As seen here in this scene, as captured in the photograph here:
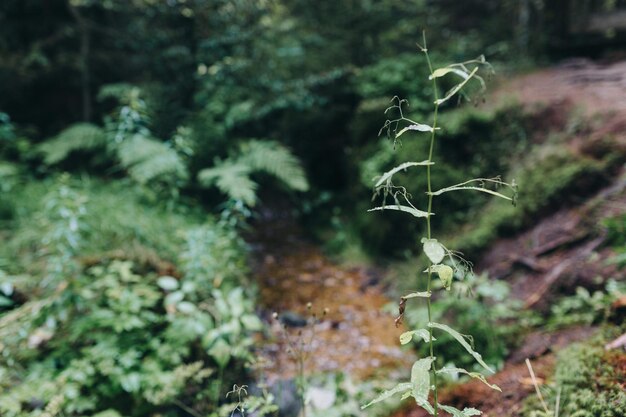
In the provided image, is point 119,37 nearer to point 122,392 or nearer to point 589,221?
point 122,392

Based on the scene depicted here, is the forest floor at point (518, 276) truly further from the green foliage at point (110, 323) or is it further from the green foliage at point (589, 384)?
the green foliage at point (110, 323)

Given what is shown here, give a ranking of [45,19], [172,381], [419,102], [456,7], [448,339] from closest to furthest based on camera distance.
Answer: [172,381], [448,339], [419,102], [45,19], [456,7]

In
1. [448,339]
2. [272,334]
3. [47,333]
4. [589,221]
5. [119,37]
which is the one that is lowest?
[272,334]

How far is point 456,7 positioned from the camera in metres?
7.85

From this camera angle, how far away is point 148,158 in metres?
4.19

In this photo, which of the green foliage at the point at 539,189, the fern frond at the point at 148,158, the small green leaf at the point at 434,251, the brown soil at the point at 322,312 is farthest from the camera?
the fern frond at the point at 148,158

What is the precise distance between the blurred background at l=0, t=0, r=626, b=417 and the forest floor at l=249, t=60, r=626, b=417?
2cm

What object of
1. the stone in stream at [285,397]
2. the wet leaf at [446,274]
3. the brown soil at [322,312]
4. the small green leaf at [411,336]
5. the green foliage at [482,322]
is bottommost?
the brown soil at [322,312]

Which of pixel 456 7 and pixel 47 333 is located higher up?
pixel 456 7

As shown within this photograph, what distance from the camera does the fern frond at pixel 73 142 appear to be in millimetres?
4786

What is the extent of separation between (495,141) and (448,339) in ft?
8.87

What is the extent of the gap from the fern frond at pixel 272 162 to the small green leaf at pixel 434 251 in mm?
3420

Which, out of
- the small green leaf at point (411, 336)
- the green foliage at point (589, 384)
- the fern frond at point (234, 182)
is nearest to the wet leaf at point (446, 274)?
the small green leaf at point (411, 336)

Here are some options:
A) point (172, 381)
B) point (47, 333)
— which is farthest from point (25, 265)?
point (172, 381)
